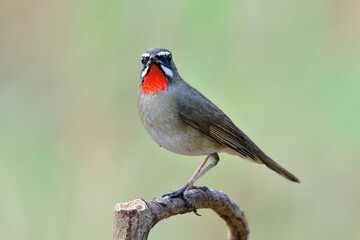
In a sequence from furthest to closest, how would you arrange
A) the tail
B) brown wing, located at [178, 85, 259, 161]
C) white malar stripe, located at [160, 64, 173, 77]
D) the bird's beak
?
the tail, brown wing, located at [178, 85, 259, 161], white malar stripe, located at [160, 64, 173, 77], the bird's beak

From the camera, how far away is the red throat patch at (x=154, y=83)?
12.9 feet

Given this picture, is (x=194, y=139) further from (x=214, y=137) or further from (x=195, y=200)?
(x=195, y=200)

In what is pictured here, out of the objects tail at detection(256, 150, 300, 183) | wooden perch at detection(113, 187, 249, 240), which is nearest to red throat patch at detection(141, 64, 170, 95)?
wooden perch at detection(113, 187, 249, 240)

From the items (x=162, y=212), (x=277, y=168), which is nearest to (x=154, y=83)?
(x=277, y=168)

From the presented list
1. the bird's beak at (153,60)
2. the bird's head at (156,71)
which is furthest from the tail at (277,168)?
the bird's beak at (153,60)

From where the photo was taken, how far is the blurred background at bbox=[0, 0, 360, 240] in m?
5.08

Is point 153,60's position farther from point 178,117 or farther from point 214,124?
point 214,124

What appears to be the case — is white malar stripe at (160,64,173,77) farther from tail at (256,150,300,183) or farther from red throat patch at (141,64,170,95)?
tail at (256,150,300,183)

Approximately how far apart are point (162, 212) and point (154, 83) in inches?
49.1

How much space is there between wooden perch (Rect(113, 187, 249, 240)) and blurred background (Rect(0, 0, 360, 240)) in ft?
4.89

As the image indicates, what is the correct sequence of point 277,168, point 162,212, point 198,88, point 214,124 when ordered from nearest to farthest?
point 162,212, point 214,124, point 277,168, point 198,88

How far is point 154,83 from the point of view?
398cm

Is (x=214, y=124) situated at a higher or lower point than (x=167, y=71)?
lower

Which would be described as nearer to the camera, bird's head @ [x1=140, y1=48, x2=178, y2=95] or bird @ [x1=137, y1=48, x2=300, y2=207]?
bird's head @ [x1=140, y1=48, x2=178, y2=95]
